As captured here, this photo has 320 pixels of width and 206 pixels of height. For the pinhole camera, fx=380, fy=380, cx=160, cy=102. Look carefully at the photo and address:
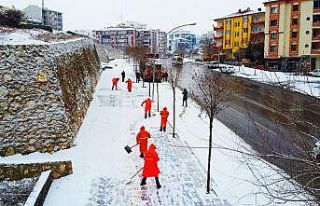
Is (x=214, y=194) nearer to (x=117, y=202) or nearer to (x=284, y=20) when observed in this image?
(x=117, y=202)

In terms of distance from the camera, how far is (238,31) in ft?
234

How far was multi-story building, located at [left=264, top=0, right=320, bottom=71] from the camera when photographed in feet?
160

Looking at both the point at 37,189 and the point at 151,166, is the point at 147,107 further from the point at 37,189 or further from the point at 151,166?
the point at 37,189

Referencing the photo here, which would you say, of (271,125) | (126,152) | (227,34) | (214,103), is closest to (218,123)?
(271,125)

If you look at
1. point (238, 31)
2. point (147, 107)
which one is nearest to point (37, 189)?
point (147, 107)

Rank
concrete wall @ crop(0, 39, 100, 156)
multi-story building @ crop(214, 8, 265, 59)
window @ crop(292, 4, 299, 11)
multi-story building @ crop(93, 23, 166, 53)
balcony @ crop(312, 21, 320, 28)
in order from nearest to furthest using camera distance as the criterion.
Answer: concrete wall @ crop(0, 39, 100, 156), balcony @ crop(312, 21, 320, 28), window @ crop(292, 4, 299, 11), multi-story building @ crop(214, 8, 265, 59), multi-story building @ crop(93, 23, 166, 53)

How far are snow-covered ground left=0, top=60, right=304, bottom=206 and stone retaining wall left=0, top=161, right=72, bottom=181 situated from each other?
28 cm

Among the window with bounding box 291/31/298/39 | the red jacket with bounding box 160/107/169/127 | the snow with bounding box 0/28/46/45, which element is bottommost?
the red jacket with bounding box 160/107/169/127

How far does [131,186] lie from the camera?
37.2 ft

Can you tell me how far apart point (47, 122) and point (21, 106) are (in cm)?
104

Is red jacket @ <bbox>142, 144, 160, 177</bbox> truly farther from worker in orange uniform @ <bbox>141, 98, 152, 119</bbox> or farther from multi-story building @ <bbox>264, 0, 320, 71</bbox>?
multi-story building @ <bbox>264, 0, 320, 71</bbox>

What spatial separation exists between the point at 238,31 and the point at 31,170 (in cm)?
6404

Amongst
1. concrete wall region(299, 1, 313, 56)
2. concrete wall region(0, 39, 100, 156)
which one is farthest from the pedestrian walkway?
concrete wall region(299, 1, 313, 56)

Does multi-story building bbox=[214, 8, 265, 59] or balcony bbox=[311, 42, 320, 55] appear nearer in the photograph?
balcony bbox=[311, 42, 320, 55]
